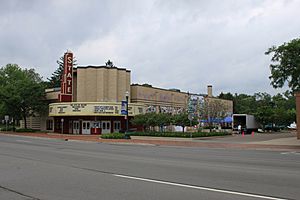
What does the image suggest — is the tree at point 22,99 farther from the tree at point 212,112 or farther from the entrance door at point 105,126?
the tree at point 212,112

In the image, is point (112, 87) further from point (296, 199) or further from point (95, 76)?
point (296, 199)

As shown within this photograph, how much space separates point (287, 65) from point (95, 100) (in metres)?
31.1

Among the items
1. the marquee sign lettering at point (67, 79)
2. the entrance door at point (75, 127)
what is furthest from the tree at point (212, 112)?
the marquee sign lettering at point (67, 79)

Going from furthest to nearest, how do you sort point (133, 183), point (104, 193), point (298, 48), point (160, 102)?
1. point (160, 102)
2. point (298, 48)
3. point (133, 183)
4. point (104, 193)

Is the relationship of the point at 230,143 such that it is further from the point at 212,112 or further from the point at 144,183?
the point at 144,183

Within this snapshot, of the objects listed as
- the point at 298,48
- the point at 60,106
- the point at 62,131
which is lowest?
the point at 62,131

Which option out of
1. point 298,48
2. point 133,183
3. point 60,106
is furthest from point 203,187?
point 60,106

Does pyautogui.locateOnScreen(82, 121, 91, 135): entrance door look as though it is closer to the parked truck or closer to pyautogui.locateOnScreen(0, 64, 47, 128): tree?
pyautogui.locateOnScreen(0, 64, 47, 128): tree

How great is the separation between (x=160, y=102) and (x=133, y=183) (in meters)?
53.7

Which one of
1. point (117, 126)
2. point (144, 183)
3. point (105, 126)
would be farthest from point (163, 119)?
point (144, 183)

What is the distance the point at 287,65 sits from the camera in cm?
3522

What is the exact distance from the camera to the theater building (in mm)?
52938

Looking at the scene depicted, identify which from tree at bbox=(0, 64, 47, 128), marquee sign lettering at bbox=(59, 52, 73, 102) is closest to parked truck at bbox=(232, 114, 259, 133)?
marquee sign lettering at bbox=(59, 52, 73, 102)

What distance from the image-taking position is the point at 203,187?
369 inches
